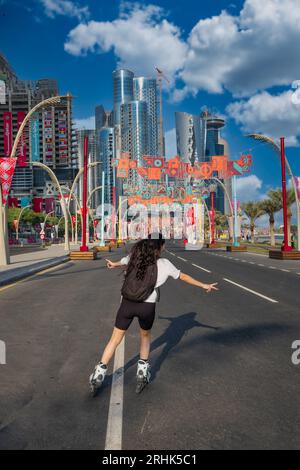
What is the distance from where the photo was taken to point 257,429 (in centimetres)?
348

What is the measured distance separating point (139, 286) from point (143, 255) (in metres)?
0.33

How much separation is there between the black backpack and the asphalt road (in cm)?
97

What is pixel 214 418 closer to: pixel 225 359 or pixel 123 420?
pixel 123 420

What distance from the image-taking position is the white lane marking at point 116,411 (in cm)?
326

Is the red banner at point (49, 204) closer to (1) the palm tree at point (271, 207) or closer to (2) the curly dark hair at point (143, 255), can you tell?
(1) the palm tree at point (271, 207)

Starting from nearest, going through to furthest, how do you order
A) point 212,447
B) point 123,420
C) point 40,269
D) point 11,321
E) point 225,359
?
point 212,447 → point 123,420 → point 225,359 → point 11,321 → point 40,269

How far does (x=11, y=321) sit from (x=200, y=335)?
3.61 metres

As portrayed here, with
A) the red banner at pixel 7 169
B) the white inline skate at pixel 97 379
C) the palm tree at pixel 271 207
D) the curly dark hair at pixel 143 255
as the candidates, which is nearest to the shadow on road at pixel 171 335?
the white inline skate at pixel 97 379

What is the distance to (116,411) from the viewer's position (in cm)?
384

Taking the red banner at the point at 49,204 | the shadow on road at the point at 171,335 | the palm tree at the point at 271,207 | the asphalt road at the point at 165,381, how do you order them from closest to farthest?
1. the asphalt road at the point at 165,381
2. the shadow on road at the point at 171,335
3. the palm tree at the point at 271,207
4. the red banner at the point at 49,204

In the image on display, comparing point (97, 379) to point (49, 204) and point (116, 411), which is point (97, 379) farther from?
point (49, 204)

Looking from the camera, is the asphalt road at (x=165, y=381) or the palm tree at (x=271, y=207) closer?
the asphalt road at (x=165, y=381)

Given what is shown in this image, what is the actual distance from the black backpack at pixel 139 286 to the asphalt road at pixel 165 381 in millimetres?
967

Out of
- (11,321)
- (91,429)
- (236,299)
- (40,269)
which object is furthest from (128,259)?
(40,269)
